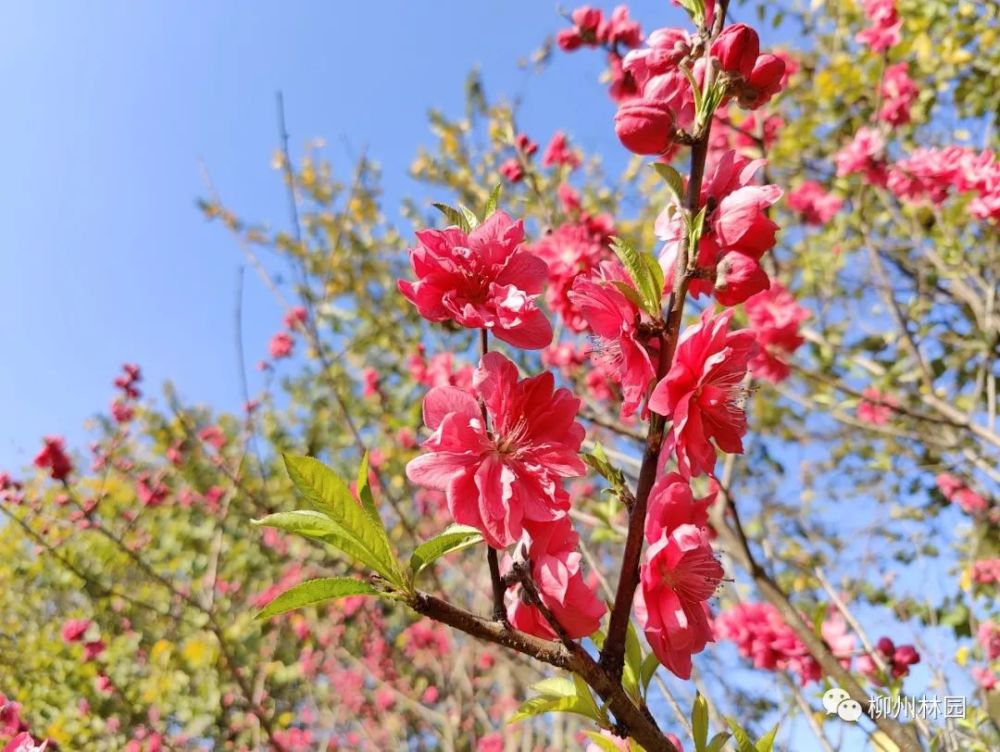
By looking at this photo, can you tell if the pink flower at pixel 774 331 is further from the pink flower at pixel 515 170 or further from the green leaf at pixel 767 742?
the green leaf at pixel 767 742

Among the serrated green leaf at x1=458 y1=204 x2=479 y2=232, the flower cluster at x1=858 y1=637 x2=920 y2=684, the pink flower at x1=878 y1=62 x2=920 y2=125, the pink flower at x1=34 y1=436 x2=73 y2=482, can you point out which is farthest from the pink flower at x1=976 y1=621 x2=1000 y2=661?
the pink flower at x1=34 y1=436 x2=73 y2=482

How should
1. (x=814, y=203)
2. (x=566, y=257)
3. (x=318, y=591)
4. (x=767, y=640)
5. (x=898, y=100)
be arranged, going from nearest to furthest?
(x=318, y=591)
(x=566, y=257)
(x=767, y=640)
(x=898, y=100)
(x=814, y=203)

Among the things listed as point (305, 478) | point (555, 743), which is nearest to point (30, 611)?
point (555, 743)

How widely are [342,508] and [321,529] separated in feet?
0.14

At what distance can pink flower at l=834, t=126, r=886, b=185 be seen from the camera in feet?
10.4

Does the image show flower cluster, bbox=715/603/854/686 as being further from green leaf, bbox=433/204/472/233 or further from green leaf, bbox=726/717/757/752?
green leaf, bbox=433/204/472/233

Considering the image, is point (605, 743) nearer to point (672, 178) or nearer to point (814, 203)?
point (672, 178)

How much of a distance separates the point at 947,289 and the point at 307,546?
472 cm

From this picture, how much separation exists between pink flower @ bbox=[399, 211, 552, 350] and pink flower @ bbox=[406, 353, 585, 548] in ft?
0.21

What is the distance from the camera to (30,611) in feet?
16.8

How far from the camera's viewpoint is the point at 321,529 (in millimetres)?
765

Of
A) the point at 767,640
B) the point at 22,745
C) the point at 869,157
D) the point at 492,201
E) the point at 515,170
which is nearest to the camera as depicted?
the point at 492,201

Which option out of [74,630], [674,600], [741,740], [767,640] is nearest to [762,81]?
[674,600]

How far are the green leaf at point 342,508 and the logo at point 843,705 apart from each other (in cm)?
110
